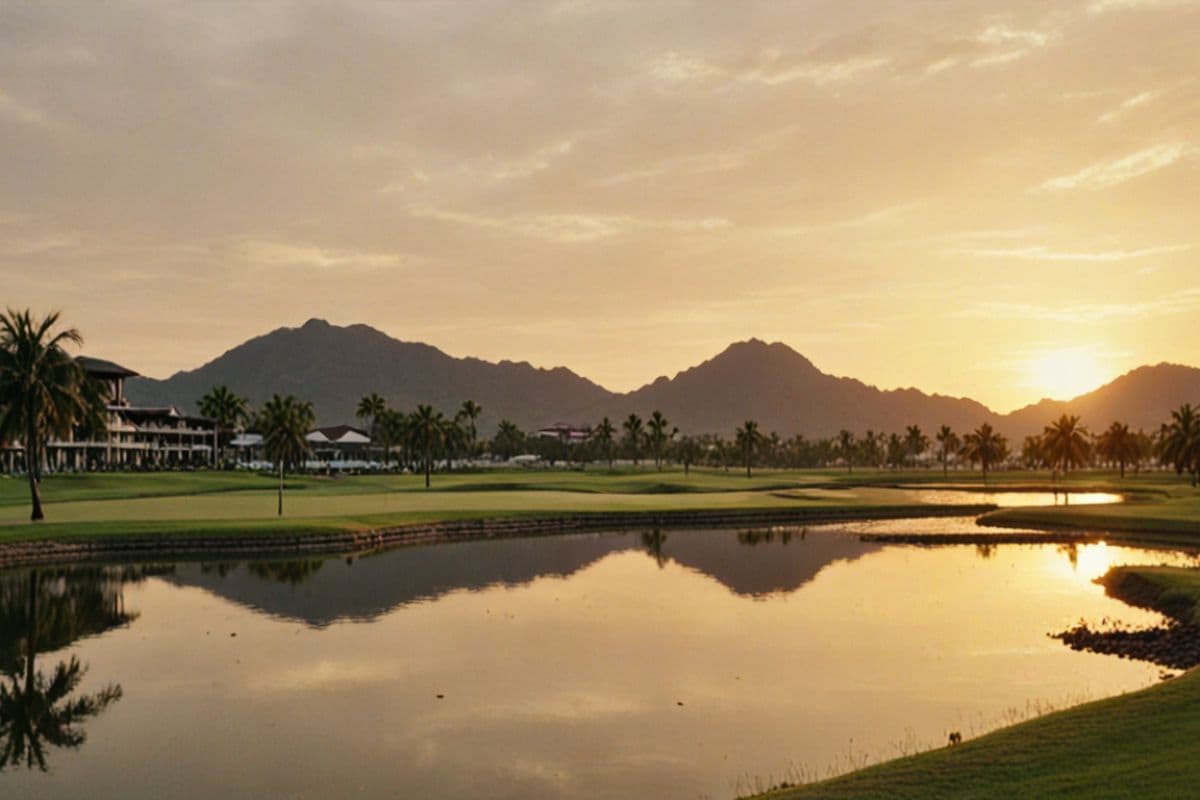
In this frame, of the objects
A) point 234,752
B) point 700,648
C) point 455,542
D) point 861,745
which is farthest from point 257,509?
point 861,745

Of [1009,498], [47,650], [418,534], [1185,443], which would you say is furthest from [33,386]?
[1185,443]

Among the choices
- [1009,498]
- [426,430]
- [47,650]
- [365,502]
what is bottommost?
[1009,498]

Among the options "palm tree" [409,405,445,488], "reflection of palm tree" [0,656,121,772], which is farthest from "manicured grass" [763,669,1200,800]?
"palm tree" [409,405,445,488]

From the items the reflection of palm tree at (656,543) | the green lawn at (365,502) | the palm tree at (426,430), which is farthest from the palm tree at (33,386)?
the palm tree at (426,430)

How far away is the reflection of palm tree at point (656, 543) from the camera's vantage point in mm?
73062

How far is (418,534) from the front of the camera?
82.9m

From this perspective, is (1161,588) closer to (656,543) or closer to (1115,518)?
(656,543)

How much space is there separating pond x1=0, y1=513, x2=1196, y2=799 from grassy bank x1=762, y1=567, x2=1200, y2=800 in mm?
3915

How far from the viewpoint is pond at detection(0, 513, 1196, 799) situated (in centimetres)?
2572

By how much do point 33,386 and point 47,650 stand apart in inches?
1961

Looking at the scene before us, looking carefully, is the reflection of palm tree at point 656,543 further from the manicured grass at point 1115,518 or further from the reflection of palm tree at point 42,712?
the reflection of palm tree at point 42,712

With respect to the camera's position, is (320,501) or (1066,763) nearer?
(1066,763)

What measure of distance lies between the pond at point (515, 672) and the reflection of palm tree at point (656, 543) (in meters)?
7.72

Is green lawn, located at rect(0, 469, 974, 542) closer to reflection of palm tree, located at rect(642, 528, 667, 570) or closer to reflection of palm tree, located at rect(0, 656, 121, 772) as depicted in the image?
reflection of palm tree, located at rect(642, 528, 667, 570)
